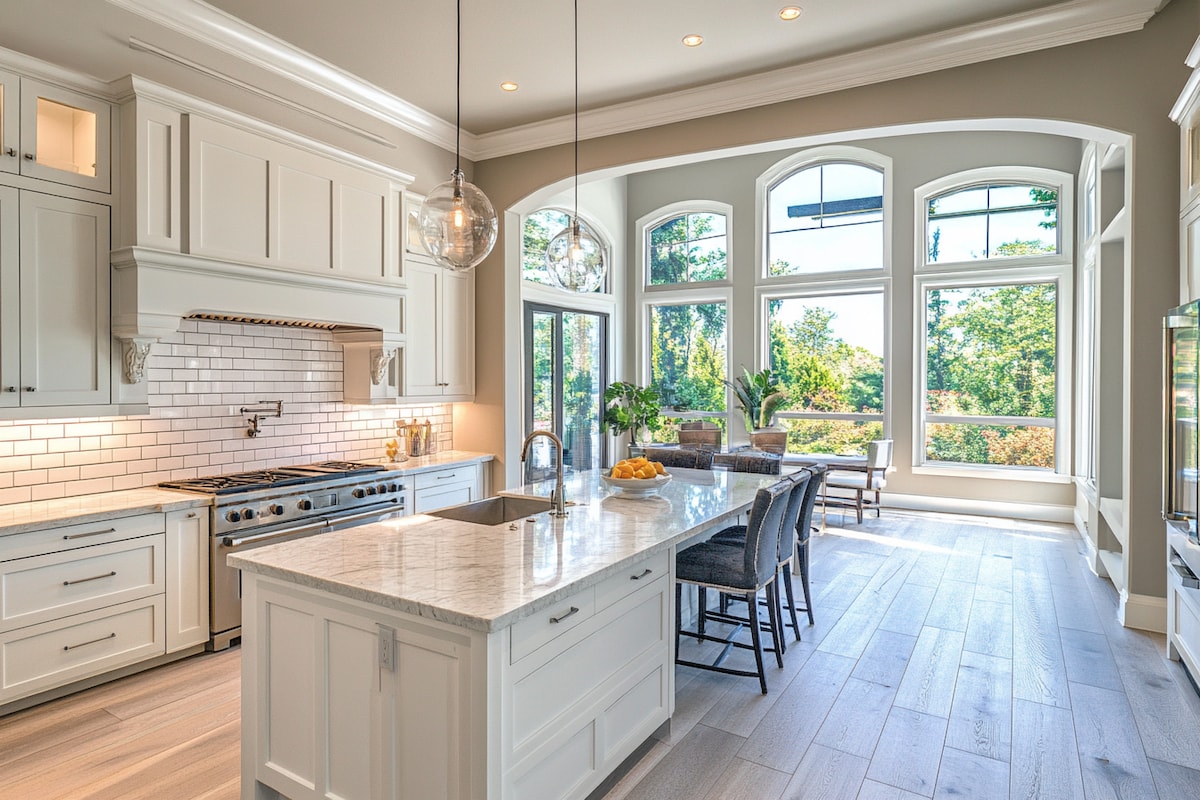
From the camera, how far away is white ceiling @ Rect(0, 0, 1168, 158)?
11.9ft

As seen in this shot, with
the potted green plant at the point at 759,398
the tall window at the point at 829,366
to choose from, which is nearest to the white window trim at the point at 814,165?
the tall window at the point at 829,366

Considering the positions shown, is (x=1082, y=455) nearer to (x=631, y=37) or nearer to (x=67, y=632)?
(x=631, y=37)

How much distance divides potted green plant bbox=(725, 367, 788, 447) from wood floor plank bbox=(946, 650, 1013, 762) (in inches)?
169

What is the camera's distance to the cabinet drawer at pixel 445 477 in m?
4.88

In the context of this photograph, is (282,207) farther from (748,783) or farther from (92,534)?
(748,783)

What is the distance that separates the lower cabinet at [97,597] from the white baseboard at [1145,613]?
16.8 feet

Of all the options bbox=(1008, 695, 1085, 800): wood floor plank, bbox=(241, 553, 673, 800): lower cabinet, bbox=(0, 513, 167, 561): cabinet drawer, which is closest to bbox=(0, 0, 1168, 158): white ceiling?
bbox=(0, 513, 167, 561): cabinet drawer

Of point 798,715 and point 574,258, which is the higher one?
point 574,258

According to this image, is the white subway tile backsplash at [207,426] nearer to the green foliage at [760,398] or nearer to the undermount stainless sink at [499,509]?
the undermount stainless sink at [499,509]

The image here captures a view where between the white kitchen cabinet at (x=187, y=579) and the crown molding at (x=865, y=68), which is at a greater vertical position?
the crown molding at (x=865, y=68)

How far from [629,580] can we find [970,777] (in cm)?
145

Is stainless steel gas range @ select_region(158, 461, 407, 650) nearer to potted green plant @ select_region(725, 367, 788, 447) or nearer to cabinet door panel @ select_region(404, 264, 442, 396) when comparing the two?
cabinet door panel @ select_region(404, 264, 442, 396)

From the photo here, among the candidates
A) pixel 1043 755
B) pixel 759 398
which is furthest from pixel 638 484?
pixel 759 398

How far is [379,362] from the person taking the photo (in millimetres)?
4781
